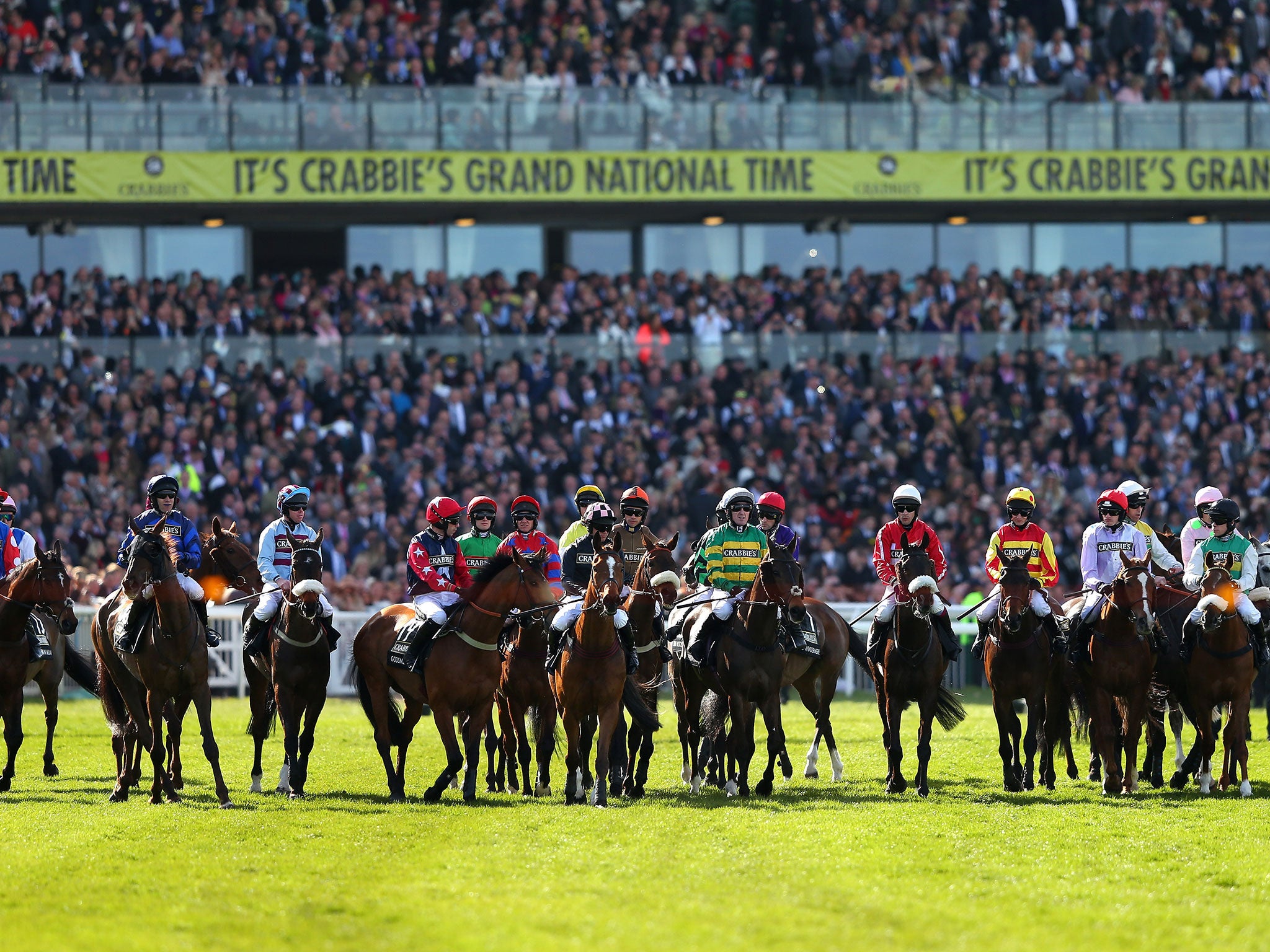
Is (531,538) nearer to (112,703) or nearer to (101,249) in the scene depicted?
(112,703)

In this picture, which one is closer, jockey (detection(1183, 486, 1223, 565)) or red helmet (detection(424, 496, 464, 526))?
red helmet (detection(424, 496, 464, 526))

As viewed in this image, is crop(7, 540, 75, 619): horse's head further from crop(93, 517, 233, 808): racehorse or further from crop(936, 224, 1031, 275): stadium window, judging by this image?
crop(936, 224, 1031, 275): stadium window

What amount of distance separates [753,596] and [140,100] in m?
18.6

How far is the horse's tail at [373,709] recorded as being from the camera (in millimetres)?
13180

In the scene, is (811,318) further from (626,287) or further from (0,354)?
(0,354)

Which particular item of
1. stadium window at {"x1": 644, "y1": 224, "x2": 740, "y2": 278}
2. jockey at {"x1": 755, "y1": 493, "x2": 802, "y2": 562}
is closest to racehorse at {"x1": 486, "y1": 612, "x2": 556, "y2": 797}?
jockey at {"x1": 755, "y1": 493, "x2": 802, "y2": 562}

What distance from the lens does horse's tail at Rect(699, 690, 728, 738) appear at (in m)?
13.0

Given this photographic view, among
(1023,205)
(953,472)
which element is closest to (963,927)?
(953,472)

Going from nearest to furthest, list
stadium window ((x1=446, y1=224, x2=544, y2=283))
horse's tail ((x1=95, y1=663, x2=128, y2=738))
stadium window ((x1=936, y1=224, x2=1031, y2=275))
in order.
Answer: horse's tail ((x1=95, y1=663, x2=128, y2=738))
stadium window ((x1=446, y1=224, x2=544, y2=283))
stadium window ((x1=936, y1=224, x2=1031, y2=275))

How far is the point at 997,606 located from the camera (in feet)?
43.5

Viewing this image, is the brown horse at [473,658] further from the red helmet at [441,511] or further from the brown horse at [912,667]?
the brown horse at [912,667]

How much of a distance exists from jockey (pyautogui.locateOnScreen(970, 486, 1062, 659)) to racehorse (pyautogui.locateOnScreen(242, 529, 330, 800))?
188 inches

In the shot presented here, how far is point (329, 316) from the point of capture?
27125mm

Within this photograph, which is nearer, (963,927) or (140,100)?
(963,927)
